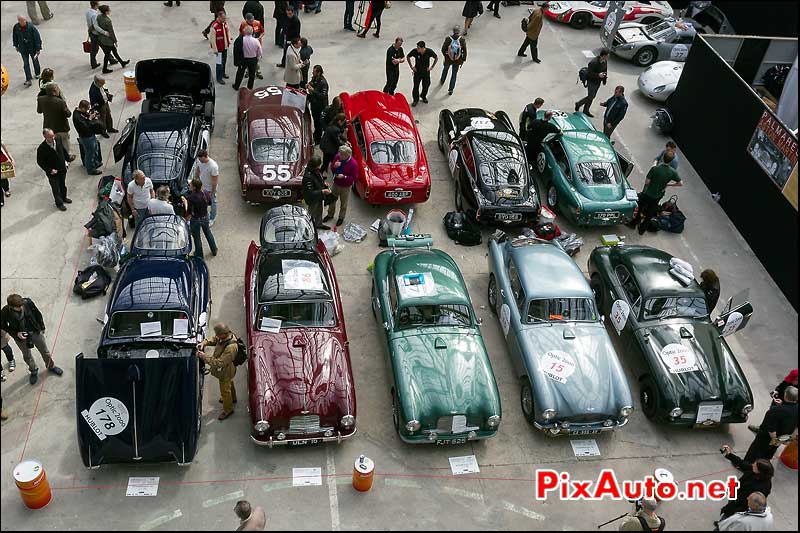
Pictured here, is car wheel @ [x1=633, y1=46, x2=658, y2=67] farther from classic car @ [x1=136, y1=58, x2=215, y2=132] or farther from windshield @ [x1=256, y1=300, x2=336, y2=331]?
windshield @ [x1=256, y1=300, x2=336, y2=331]

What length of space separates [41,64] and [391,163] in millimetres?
9624

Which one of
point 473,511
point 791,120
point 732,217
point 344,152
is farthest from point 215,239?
point 791,120

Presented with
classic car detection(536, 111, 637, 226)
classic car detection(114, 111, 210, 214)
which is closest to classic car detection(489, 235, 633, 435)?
classic car detection(536, 111, 637, 226)

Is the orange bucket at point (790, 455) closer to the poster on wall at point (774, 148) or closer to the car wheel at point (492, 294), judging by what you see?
the car wheel at point (492, 294)

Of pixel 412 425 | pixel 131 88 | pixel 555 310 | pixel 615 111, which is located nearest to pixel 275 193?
pixel 131 88

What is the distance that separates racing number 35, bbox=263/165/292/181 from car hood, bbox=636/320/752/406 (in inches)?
270

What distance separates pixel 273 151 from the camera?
14.0m

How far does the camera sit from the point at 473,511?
9.76 m

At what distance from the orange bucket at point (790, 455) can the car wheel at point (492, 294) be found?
189 inches

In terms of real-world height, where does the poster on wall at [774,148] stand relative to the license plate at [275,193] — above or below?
above

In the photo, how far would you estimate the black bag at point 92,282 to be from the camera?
1196 cm

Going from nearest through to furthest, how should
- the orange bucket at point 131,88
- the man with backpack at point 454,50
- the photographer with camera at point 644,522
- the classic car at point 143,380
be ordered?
the photographer with camera at point 644,522, the classic car at point 143,380, the orange bucket at point 131,88, the man with backpack at point 454,50

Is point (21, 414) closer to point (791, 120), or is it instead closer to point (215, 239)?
point (215, 239)

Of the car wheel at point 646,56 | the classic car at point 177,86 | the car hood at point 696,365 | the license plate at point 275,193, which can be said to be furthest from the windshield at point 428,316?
the car wheel at point 646,56
